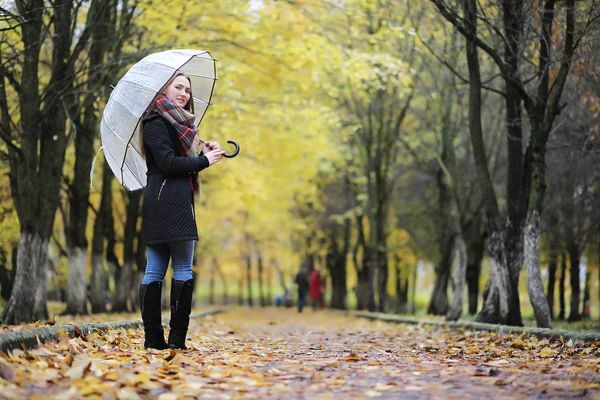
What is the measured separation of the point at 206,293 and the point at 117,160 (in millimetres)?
69457

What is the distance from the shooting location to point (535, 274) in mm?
11805

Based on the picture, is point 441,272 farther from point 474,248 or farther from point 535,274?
point 535,274

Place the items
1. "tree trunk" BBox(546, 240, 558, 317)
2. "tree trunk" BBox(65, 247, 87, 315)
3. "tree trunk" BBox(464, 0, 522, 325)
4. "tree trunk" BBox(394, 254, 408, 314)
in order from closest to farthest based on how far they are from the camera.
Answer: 1. "tree trunk" BBox(464, 0, 522, 325)
2. "tree trunk" BBox(65, 247, 87, 315)
3. "tree trunk" BBox(546, 240, 558, 317)
4. "tree trunk" BBox(394, 254, 408, 314)

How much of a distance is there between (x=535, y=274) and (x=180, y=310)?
22.4 ft

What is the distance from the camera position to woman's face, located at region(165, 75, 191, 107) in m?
7.04

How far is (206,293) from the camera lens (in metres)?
75.8

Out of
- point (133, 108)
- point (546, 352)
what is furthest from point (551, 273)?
point (133, 108)

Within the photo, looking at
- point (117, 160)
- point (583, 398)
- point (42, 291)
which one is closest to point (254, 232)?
point (42, 291)

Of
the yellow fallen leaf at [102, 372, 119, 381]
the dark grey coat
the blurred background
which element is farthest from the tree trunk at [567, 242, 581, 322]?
the yellow fallen leaf at [102, 372, 119, 381]

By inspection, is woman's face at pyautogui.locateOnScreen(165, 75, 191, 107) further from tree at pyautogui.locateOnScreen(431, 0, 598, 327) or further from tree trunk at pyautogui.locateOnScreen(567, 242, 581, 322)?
tree trunk at pyautogui.locateOnScreen(567, 242, 581, 322)

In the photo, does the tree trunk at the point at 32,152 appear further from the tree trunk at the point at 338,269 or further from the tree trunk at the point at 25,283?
the tree trunk at the point at 338,269

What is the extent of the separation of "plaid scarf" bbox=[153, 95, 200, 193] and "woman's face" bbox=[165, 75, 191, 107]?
0.08 m

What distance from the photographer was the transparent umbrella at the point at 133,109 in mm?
6945

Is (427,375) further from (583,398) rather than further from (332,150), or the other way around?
(332,150)
